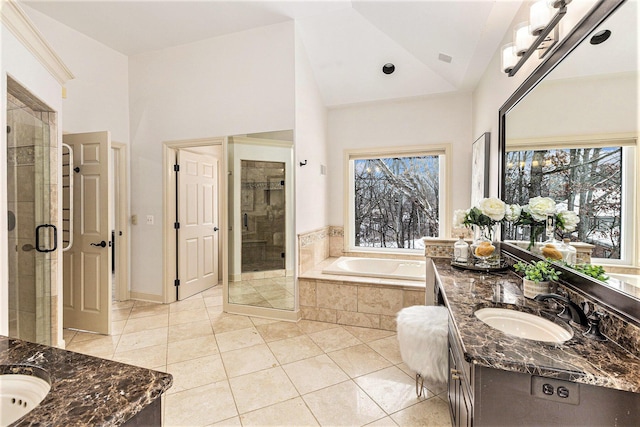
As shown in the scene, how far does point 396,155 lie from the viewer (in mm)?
4051

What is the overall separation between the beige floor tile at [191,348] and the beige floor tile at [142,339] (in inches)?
6.3

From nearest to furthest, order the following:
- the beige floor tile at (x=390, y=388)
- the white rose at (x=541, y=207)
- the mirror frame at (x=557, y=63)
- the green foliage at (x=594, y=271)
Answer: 1. the mirror frame at (x=557, y=63)
2. the green foliage at (x=594, y=271)
3. the white rose at (x=541, y=207)
4. the beige floor tile at (x=390, y=388)

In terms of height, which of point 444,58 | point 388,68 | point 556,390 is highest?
point 388,68

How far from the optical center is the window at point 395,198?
399 centimetres

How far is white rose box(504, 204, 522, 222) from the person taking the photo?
6.31ft

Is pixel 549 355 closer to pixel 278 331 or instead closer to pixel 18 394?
pixel 18 394

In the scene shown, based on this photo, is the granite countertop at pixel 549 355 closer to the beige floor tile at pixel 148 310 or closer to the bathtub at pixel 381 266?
the bathtub at pixel 381 266

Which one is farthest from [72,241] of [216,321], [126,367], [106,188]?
[126,367]

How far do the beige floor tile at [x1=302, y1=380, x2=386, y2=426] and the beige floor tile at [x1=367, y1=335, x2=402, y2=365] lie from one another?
50cm

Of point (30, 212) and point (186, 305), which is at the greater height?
point (30, 212)

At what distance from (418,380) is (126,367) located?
186 cm

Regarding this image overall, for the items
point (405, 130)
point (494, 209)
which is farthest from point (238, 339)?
point (405, 130)

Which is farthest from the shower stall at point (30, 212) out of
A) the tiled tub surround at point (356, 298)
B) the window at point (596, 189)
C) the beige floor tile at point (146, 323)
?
the window at point (596, 189)

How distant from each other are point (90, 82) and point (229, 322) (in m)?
3.18
